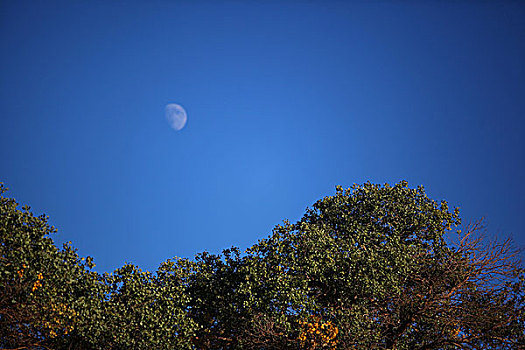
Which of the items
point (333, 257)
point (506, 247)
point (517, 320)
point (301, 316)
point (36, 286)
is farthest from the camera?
point (506, 247)

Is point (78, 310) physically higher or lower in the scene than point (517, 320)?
lower

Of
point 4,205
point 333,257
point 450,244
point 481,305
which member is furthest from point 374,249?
point 4,205

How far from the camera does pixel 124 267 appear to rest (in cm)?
1991

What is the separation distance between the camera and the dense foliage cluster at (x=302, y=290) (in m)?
18.1

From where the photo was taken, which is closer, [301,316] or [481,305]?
[301,316]

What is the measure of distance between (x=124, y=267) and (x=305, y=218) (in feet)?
32.0

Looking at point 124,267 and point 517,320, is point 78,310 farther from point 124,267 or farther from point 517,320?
point 517,320

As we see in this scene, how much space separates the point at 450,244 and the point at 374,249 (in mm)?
4472

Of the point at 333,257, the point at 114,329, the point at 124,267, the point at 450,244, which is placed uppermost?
the point at 450,244

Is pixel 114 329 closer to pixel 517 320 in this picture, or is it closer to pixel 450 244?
pixel 450 244

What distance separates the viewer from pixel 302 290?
1939cm

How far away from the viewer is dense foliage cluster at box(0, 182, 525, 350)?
1811 cm

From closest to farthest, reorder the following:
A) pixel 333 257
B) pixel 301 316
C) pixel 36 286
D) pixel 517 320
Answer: pixel 36 286, pixel 301 316, pixel 333 257, pixel 517 320

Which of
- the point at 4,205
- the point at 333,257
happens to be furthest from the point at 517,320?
the point at 4,205
